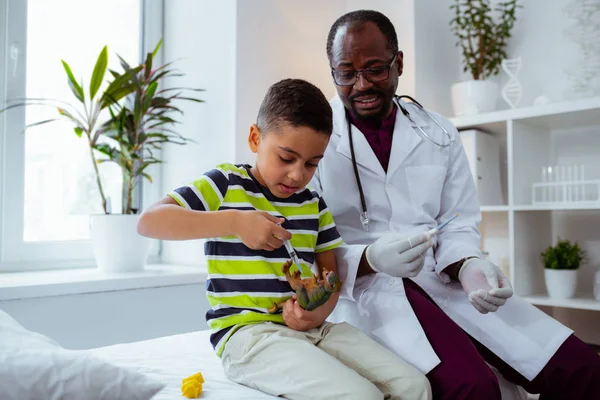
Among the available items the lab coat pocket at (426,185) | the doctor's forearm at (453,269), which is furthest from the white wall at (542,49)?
the doctor's forearm at (453,269)

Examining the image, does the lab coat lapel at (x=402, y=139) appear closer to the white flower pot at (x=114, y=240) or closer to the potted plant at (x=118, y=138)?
the potted plant at (x=118, y=138)

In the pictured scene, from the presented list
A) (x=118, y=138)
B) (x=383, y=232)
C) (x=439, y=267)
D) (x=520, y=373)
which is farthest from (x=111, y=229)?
(x=520, y=373)

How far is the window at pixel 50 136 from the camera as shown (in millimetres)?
2064

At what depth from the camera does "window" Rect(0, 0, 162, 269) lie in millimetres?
2064

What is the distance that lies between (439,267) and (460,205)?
0.21 m

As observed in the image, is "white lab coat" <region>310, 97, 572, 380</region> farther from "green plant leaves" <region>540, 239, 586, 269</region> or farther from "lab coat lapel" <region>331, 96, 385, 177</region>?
"green plant leaves" <region>540, 239, 586, 269</region>

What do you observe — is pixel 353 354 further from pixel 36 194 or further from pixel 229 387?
pixel 36 194

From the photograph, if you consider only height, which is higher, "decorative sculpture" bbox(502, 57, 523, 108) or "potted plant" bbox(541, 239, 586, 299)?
"decorative sculpture" bbox(502, 57, 523, 108)

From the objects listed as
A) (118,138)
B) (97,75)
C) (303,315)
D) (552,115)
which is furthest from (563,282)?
(97,75)

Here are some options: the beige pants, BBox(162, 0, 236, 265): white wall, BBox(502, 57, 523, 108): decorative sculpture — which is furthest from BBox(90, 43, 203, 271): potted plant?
BBox(502, 57, 523, 108): decorative sculpture

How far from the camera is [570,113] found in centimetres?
210

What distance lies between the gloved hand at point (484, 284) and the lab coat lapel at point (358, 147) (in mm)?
333

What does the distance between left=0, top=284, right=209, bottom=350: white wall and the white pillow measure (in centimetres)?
102

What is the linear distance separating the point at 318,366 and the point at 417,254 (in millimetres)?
346
